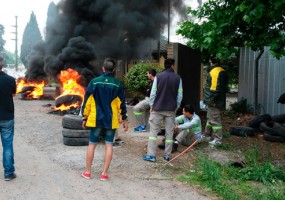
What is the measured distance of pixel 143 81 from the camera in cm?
1150

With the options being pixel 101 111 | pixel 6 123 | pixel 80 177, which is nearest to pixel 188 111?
pixel 101 111

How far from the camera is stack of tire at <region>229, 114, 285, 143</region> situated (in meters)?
8.23

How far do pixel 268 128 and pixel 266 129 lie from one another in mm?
50

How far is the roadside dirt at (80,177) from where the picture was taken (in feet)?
15.9

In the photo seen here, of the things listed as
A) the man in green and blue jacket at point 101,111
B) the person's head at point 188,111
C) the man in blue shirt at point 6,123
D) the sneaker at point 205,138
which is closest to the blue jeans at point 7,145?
the man in blue shirt at point 6,123

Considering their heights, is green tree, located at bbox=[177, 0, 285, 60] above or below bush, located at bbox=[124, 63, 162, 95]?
above

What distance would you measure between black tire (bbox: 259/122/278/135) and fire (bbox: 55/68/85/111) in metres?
7.00

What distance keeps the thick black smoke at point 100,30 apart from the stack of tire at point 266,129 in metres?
9.61

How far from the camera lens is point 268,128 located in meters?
8.50

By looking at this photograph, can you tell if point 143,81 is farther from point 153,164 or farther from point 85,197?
point 85,197

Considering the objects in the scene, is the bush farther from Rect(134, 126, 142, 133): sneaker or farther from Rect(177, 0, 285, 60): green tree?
Rect(177, 0, 285, 60): green tree

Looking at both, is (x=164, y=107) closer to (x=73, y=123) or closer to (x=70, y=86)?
(x=73, y=123)

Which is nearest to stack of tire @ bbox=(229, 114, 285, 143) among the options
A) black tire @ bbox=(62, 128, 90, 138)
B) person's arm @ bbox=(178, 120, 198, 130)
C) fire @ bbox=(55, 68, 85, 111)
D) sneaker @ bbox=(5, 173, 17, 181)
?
person's arm @ bbox=(178, 120, 198, 130)

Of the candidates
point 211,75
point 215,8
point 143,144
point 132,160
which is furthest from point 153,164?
point 215,8
